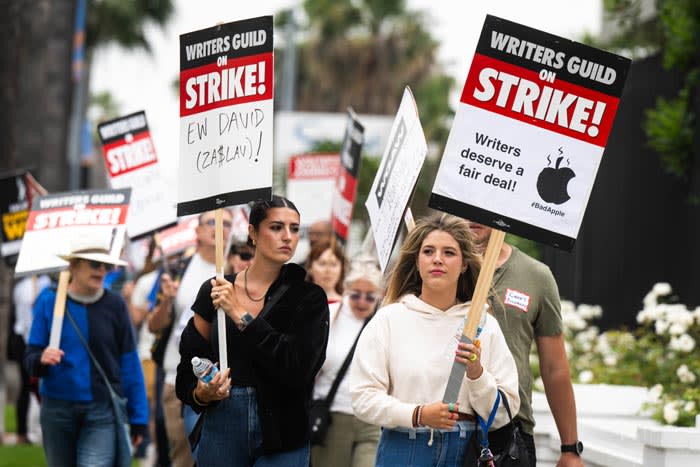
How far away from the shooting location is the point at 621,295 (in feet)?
50.2

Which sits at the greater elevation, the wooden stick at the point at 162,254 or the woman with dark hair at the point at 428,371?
the wooden stick at the point at 162,254

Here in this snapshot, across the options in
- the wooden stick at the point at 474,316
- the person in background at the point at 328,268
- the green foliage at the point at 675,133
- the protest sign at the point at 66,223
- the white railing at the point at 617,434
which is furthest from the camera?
the green foliage at the point at 675,133

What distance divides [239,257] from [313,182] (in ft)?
9.09

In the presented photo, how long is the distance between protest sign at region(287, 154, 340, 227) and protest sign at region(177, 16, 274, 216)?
582 cm

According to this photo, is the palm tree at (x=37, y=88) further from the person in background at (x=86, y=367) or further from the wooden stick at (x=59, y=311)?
the wooden stick at (x=59, y=311)

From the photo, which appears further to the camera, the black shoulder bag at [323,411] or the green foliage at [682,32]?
the green foliage at [682,32]

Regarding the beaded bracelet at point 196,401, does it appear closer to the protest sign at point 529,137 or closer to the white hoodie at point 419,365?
the white hoodie at point 419,365

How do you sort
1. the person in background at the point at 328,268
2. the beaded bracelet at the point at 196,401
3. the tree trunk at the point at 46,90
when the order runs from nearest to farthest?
the beaded bracelet at the point at 196,401, the person in background at the point at 328,268, the tree trunk at the point at 46,90

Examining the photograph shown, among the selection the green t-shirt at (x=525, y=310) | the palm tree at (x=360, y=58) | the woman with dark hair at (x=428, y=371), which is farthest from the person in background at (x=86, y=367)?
the palm tree at (x=360, y=58)

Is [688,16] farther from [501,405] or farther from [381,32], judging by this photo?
[381,32]

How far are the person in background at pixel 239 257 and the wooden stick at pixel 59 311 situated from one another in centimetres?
166

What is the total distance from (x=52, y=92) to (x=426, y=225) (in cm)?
1971

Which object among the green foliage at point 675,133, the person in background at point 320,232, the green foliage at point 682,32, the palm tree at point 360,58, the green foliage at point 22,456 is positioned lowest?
the green foliage at point 22,456

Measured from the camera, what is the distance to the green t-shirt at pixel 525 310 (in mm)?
6727
